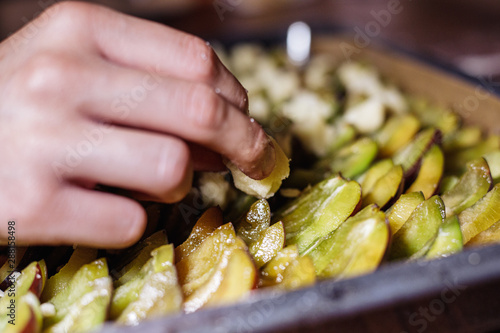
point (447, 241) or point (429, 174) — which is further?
point (429, 174)

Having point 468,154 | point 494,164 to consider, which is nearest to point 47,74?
point 494,164

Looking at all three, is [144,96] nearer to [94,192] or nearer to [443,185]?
[94,192]

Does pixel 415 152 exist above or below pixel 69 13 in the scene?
below

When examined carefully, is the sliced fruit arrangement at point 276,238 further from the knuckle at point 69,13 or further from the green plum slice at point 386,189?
the knuckle at point 69,13

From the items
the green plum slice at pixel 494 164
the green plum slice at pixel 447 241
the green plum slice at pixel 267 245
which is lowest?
the green plum slice at pixel 267 245

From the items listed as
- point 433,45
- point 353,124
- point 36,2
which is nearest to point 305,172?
point 353,124

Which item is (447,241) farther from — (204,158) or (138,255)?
(138,255)

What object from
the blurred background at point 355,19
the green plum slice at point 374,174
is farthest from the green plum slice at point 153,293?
the blurred background at point 355,19

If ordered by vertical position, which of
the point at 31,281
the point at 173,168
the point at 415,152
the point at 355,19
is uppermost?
the point at 173,168
